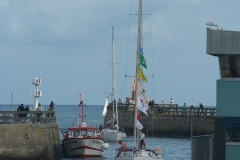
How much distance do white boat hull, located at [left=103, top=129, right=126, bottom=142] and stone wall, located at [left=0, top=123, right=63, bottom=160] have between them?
26.6 meters

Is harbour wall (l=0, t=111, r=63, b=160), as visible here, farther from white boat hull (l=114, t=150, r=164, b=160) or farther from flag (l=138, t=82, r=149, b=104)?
flag (l=138, t=82, r=149, b=104)

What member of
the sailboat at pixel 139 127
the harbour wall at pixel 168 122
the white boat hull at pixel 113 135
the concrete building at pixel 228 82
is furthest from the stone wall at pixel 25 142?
the harbour wall at pixel 168 122

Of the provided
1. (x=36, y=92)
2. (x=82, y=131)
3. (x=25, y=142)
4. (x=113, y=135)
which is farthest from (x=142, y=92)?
(x=113, y=135)

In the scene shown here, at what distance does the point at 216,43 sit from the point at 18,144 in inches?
687

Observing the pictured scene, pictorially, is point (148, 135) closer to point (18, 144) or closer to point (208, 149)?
point (18, 144)

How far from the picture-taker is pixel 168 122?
232 feet

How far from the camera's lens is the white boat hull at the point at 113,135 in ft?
219

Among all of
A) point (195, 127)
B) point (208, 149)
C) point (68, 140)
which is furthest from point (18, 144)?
point (195, 127)

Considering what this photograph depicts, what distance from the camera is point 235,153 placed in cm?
2395

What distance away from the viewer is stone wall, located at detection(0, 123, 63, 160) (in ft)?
125

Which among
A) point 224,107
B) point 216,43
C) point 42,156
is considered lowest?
point 42,156

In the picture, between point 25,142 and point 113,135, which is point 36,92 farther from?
point 113,135

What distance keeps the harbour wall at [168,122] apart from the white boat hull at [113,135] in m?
5.27

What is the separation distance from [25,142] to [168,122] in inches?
1318
